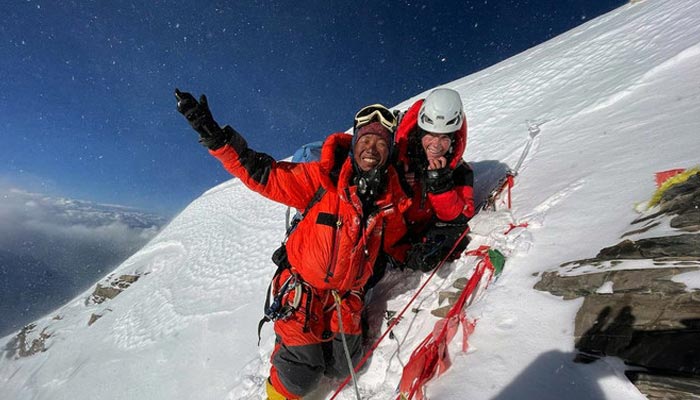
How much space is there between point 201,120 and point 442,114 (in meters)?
2.14

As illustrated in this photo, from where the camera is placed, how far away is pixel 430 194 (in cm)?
323

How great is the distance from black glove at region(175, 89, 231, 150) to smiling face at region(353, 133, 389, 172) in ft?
3.68

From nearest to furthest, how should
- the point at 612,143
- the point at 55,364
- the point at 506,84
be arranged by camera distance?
the point at 612,143 < the point at 55,364 < the point at 506,84

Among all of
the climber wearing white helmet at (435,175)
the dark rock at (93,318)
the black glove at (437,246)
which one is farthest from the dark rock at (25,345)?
the climber wearing white helmet at (435,175)

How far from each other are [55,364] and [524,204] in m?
11.9

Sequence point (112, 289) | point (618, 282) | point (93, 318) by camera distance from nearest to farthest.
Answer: point (618, 282)
point (93, 318)
point (112, 289)

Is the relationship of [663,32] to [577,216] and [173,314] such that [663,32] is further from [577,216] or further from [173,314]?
[173,314]

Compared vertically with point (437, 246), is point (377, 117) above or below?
above

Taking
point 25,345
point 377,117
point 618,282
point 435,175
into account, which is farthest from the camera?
point 25,345

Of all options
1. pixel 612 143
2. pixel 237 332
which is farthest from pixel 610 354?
pixel 237 332

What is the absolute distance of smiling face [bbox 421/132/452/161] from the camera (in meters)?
3.22

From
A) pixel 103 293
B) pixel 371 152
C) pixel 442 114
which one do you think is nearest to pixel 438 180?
pixel 442 114

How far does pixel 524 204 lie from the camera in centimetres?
354

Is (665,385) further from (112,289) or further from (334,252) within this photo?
(112,289)
